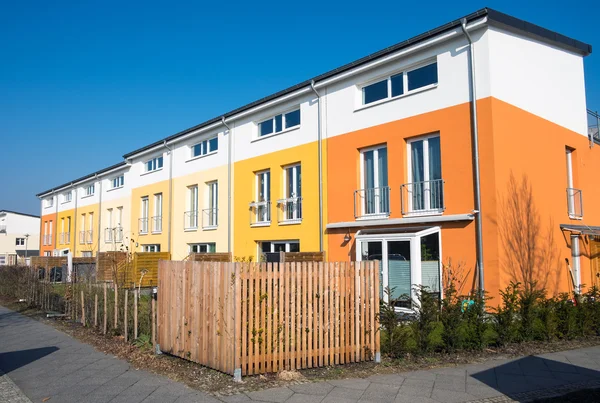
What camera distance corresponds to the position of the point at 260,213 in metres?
19.0

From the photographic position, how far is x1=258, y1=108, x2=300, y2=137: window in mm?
17922

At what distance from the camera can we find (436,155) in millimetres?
13070

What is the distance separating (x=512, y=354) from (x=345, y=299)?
3282 millimetres

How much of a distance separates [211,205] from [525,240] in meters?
13.7

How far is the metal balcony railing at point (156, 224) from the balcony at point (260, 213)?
8585mm

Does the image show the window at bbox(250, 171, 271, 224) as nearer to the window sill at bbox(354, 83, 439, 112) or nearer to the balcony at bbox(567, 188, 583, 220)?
the window sill at bbox(354, 83, 439, 112)

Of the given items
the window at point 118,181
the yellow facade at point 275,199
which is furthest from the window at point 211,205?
the window at point 118,181

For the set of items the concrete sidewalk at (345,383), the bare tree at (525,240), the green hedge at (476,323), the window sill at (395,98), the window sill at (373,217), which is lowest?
the concrete sidewalk at (345,383)

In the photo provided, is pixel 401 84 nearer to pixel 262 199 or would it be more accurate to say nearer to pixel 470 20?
pixel 470 20

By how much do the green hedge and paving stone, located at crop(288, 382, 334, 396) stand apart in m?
1.82

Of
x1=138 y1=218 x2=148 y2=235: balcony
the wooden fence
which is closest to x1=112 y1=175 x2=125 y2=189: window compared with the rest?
x1=138 y1=218 x2=148 y2=235: balcony

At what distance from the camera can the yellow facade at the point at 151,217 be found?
2517 cm

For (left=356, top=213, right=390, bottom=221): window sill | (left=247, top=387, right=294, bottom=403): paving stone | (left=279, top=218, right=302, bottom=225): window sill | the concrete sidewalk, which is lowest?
the concrete sidewalk

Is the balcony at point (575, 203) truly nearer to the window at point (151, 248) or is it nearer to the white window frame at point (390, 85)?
the white window frame at point (390, 85)
